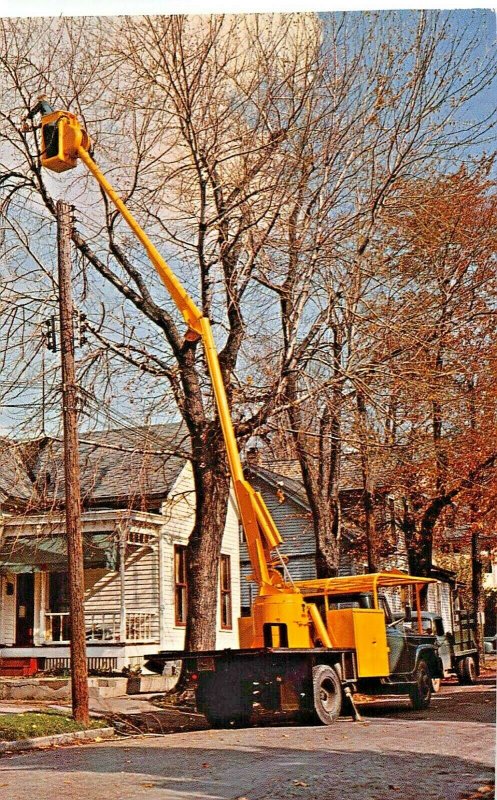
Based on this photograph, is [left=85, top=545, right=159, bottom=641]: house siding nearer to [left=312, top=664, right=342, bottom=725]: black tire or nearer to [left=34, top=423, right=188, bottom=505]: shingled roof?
[left=34, top=423, right=188, bottom=505]: shingled roof

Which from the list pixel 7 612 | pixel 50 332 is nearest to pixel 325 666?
pixel 50 332

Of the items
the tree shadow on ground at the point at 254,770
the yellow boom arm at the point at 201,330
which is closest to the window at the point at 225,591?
the yellow boom arm at the point at 201,330

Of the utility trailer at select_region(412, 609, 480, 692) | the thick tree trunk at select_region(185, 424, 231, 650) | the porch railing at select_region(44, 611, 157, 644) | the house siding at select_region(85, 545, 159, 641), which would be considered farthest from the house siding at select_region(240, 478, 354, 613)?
the porch railing at select_region(44, 611, 157, 644)

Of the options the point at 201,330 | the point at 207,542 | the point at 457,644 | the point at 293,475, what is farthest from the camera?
the point at 457,644

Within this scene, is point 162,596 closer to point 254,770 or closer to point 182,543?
point 182,543

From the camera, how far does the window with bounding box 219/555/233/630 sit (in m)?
6.51

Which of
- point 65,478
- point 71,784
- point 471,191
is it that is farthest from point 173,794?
point 471,191

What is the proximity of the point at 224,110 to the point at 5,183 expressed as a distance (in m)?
1.65

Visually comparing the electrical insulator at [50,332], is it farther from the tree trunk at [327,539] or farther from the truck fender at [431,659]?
the truck fender at [431,659]

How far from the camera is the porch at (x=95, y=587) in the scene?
769cm

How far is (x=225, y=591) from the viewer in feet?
22.2

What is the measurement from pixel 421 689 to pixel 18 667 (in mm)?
3071

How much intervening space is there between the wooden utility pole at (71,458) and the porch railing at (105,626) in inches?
13.5

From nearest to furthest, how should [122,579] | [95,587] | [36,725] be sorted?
1. [36,725]
2. [95,587]
3. [122,579]
